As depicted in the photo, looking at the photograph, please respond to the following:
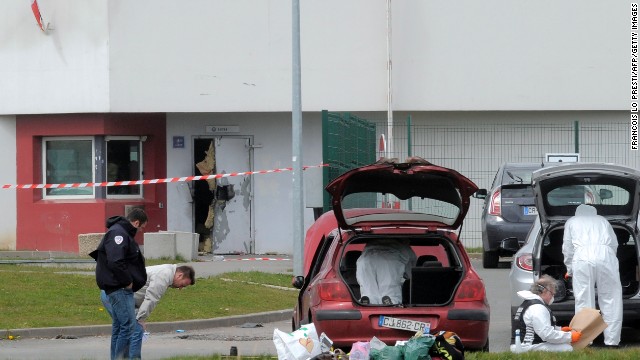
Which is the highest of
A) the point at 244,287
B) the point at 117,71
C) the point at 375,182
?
the point at 117,71

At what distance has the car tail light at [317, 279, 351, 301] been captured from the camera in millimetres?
10852

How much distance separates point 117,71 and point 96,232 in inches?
125

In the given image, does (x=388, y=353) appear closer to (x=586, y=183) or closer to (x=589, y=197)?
(x=586, y=183)

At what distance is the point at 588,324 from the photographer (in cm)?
1234

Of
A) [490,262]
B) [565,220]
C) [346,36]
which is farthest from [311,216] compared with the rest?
[565,220]

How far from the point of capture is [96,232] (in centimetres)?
2595

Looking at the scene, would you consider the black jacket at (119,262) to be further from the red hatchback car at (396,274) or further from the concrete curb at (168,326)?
the concrete curb at (168,326)

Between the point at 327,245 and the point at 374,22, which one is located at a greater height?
the point at 374,22

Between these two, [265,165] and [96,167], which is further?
[265,165]

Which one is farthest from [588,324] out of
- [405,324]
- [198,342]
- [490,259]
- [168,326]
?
[490,259]

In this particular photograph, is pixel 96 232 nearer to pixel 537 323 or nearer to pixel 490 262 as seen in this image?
pixel 490 262

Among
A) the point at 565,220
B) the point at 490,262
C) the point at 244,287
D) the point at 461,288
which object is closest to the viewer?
the point at 461,288

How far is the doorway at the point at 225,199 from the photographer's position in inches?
1069

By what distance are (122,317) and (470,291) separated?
2898mm
